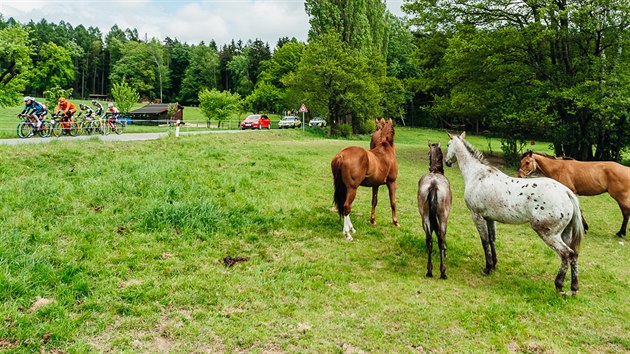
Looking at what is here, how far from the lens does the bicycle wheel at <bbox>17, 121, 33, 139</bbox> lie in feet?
47.6

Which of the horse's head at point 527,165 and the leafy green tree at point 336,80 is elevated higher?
the leafy green tree at point 336,80

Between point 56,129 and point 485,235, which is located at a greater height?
point 56,129

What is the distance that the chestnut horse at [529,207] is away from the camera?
181 inches

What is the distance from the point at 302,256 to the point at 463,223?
452 centimetres

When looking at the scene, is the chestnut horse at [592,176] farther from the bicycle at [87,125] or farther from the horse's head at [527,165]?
the bicycle at [87,125]

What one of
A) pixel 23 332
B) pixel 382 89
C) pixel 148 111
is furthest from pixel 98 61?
pixel 23 332

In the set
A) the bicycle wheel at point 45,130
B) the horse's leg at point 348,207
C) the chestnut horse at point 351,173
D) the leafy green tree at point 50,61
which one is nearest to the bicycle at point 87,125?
the bicycle wheel at point 45,130

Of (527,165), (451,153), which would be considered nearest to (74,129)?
(451,153)

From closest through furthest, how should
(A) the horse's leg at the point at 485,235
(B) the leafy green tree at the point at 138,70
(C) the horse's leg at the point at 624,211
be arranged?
(A) the horse's leg at the point at 485,235 < (C) the horse's leg at the point at 624,211 < (B) the leafy green tree at the point at 138,70

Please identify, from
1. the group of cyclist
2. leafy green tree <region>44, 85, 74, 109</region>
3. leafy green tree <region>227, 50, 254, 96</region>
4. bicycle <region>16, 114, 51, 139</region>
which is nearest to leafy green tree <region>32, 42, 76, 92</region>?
leafy green tree <region>44, 85, 74, 109</region>

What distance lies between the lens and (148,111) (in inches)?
1976

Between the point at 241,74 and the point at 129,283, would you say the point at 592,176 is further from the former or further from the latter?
the point at 241,74

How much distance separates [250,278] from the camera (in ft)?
15.2

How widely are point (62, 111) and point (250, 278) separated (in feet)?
55.9
